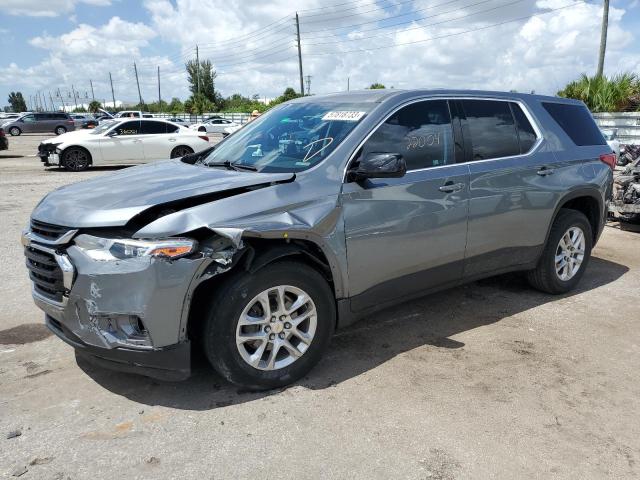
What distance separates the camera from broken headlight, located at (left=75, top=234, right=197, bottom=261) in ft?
9.71

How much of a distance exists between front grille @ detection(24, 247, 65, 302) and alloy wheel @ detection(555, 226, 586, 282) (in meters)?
4.28

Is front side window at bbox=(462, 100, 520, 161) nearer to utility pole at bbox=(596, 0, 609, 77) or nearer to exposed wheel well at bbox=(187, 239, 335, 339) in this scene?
exposed wheel well at bbox=(187, 239, 335, 339)

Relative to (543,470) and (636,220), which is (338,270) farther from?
(636,220)

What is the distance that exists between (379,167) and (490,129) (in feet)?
5.14

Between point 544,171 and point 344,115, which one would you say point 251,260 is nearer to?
point 344,115

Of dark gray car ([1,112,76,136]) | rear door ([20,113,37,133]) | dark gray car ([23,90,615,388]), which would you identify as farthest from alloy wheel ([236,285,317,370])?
rear door ([20,113,37,133])

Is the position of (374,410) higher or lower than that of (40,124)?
lower

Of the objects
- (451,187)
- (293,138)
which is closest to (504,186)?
(451,187)

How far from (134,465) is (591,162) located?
15.6 feet

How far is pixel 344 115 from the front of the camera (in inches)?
157

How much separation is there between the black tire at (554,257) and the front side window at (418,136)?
159 cm

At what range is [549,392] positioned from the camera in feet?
11.5

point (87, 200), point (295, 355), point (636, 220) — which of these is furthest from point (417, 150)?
point (636, 220)

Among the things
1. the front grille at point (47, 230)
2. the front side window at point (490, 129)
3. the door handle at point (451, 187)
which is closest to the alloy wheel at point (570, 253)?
the front side window at point (490, 129)
